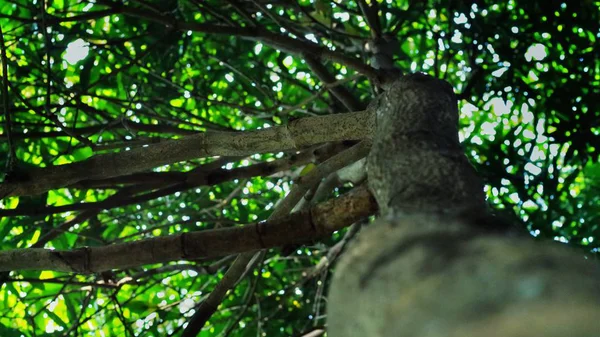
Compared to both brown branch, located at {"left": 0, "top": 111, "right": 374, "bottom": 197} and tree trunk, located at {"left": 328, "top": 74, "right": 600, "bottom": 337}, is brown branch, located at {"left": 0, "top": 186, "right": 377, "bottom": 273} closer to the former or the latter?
brown branch, located at {"left": 0, "top": 111, "right": 374, "bottom": 197}

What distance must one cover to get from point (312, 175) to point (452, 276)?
1.38 m

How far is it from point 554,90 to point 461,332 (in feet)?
10.7

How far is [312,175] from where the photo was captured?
1.85m

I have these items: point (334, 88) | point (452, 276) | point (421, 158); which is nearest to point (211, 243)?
point (421, 158)

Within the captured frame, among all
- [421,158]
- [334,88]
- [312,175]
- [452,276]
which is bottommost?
[452,276]

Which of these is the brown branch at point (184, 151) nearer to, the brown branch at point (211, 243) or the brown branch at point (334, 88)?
the brown branch at point (211, 243)

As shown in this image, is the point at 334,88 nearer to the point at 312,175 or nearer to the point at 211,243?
the point at 312,175

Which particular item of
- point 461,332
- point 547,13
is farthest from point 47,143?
point 461,332

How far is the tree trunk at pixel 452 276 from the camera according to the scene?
16.0 inches

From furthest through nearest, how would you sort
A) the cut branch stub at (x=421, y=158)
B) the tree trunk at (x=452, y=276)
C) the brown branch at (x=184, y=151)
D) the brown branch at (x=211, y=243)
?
the brown branch at (x=184, y=151) < the brown branch at (x=211, y=243) < the cut branch stub at (x=421, y=158) < the tree trunk at (x=452, y=276)

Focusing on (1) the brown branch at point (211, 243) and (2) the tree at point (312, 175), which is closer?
(2) the tree at point (312, 175)

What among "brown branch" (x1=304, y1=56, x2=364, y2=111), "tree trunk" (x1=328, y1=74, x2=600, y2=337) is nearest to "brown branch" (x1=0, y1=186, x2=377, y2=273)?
"tree trunk" (x1=328, y1=74, x2=600, y2=337)

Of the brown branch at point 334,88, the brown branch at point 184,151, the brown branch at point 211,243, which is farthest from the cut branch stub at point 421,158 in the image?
the brown branch at point 334,88

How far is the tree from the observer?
1.61 ft
